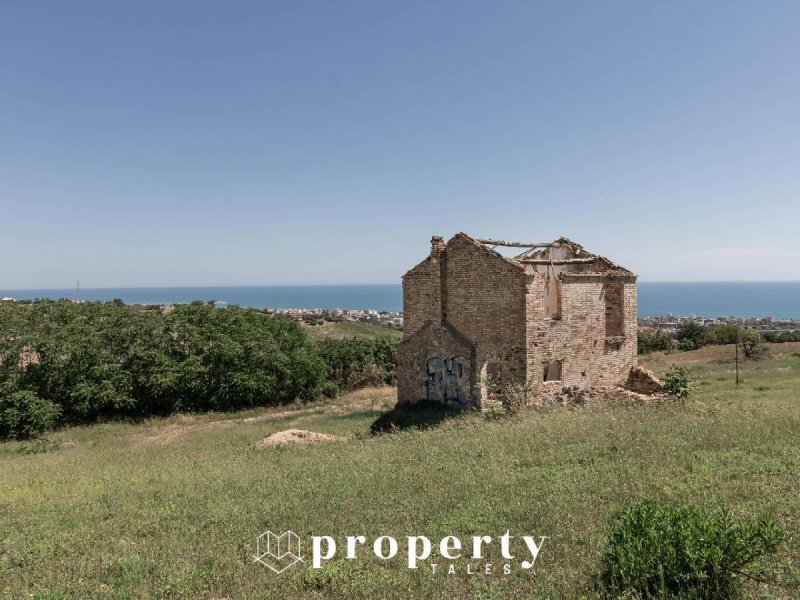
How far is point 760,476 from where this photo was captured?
7359mm

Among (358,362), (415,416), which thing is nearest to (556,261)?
(415,416)

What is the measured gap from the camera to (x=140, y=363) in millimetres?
26234

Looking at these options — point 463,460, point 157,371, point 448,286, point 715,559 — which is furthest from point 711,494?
point 157,371

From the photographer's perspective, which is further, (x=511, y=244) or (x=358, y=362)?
(x=358, y=362)

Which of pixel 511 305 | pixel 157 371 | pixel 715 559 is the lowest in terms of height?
pixel 157 371

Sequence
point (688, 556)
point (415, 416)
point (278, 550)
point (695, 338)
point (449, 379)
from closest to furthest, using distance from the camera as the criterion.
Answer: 1. point (688, 556)
2. point (278, 550)
3. point (415, 416)
4. point (449, 379)
5. point (695, 338)

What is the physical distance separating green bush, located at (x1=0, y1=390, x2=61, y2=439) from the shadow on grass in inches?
622

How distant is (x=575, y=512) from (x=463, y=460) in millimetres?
3538

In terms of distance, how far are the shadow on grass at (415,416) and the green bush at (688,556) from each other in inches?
466

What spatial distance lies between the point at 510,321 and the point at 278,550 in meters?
12.2

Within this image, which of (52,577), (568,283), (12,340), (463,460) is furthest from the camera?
(12,340)

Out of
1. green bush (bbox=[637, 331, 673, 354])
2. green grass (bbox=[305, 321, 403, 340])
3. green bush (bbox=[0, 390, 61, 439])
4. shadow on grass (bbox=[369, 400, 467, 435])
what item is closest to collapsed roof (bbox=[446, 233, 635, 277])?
shadow on grass (bbox=[369, 400, 467, 435])

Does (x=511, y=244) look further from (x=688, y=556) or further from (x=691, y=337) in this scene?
(x=691, y=337)

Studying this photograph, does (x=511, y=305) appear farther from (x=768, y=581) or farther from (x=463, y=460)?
(x=768, y=581)
